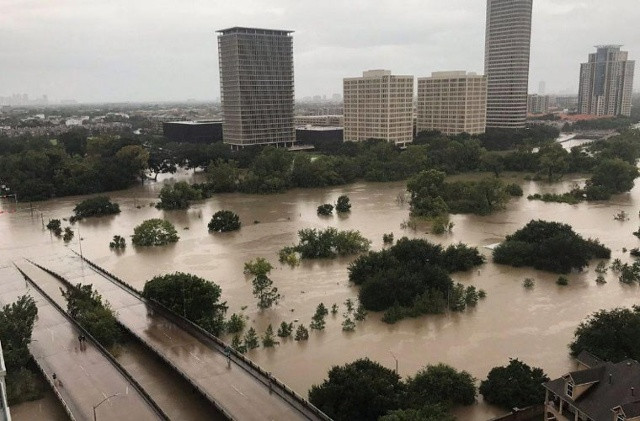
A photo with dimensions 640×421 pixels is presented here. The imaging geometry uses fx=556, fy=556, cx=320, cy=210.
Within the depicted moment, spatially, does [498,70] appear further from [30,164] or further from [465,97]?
[30,164]

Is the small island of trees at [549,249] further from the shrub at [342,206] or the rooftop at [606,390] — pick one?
the shrub at [342,206]

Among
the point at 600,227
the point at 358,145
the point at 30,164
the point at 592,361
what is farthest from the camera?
the point at 358,145

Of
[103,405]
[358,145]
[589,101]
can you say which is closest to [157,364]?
[103,405]

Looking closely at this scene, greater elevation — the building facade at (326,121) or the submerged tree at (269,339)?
the building facade at (326,121)

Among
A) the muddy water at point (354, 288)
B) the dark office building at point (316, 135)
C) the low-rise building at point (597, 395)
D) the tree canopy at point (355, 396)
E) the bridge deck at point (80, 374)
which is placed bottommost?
the muddy water at point (354, 288)

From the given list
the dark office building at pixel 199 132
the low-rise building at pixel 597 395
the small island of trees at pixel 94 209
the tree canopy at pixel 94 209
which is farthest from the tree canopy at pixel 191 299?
the dark office building at pixel 199 132

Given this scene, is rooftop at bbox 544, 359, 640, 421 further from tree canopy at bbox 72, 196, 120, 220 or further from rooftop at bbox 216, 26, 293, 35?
rooftop at bbox 216, 26, 293, 35
